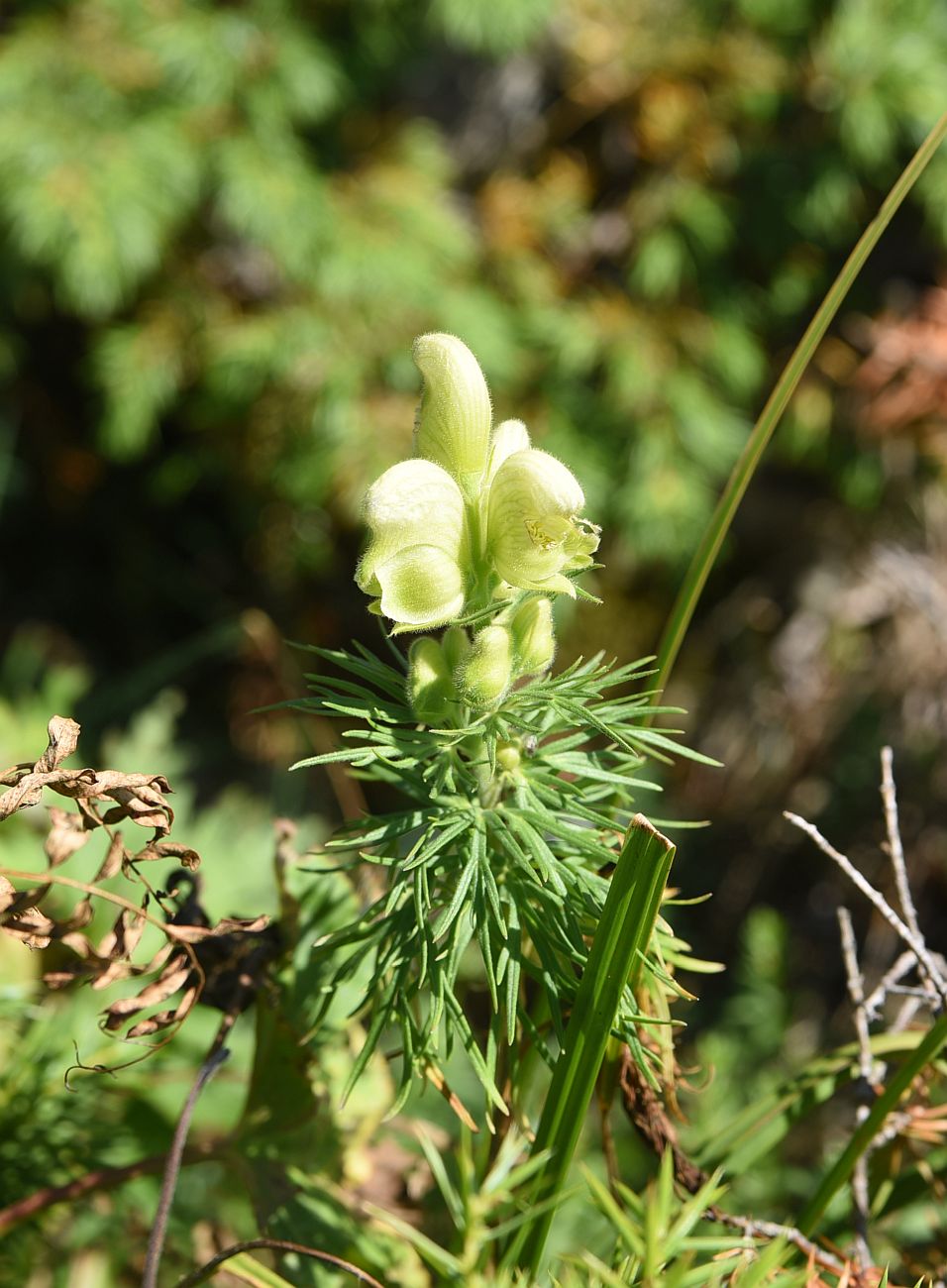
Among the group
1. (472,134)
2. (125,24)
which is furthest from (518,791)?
(472,134)

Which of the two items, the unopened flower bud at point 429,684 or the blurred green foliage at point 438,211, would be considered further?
the blurred green foliage at point 438,211

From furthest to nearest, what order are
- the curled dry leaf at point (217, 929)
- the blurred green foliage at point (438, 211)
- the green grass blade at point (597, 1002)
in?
1. the blurred green foliage at point (438, 211)
2. the curled dry leaf at point (217, 929)
3. the green grass blade at point (597, 1002)

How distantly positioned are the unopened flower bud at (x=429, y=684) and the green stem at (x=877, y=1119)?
28 cm

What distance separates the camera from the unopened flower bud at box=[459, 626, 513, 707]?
1.70ft

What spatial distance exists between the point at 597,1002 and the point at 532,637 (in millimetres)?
172

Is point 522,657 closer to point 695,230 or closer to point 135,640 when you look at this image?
point 695,230

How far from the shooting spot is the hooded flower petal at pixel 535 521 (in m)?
0.51

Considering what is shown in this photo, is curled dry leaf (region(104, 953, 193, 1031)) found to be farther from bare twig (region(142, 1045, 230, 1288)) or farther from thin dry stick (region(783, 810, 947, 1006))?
thin dry stick (region(783, 810, 947, 1006))

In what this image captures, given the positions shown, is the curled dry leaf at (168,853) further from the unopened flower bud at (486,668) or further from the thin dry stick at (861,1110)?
the thin dry stick at (861,1110)

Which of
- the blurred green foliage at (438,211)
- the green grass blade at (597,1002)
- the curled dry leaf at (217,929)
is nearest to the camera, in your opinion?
the green grass blade at (597,1002)

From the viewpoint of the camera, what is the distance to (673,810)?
238 centimetres

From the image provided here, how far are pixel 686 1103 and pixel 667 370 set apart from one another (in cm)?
144

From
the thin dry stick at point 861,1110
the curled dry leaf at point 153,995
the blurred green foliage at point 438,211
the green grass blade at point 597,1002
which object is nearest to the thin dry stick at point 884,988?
the thin dry stick at point 861,1110

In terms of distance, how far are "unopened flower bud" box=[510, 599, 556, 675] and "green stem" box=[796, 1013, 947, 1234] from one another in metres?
0.25
